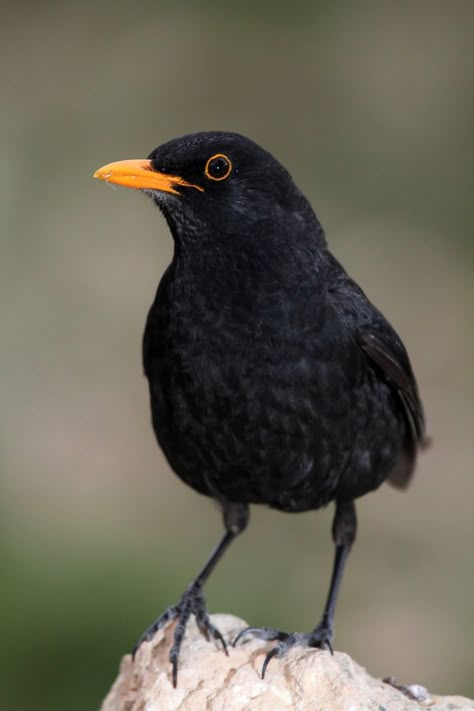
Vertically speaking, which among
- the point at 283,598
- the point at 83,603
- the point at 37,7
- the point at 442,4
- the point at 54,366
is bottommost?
the point at 83,603

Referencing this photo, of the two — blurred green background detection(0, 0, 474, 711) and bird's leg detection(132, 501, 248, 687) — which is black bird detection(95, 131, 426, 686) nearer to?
bird's leg detection(132, 501, 248, 687)

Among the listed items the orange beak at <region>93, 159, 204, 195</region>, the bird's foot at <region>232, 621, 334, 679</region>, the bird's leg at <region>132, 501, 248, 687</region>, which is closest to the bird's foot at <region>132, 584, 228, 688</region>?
the bird's leg at <region>132, 501, 248, 687</region>

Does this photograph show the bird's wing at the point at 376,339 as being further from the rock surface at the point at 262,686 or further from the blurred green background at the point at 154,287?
the blurred green background at the point at 154,287

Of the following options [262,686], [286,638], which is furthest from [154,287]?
[262,686]

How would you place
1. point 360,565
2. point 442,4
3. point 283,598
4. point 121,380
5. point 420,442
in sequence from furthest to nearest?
1. point 442,4
2. point 121,380
3. point 360,565
4. point 283,598
5. point 420,442

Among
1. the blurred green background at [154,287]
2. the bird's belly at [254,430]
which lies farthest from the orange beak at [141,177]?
the blurred green background at [154,287]

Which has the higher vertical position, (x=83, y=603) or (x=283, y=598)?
(x=283, y=598)

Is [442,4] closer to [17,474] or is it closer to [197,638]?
[17,474]

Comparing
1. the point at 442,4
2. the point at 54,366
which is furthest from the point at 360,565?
the point at 442,4
